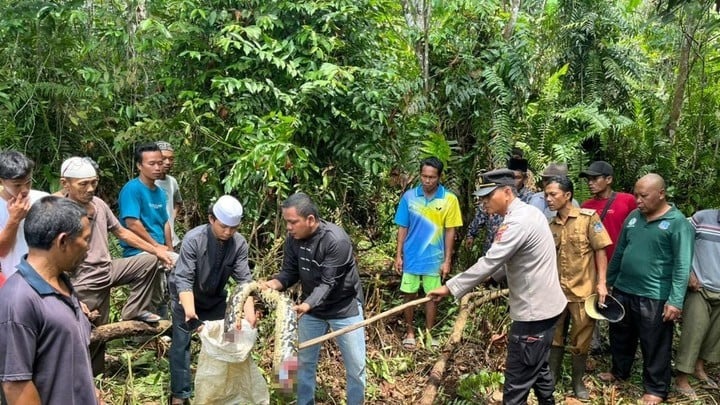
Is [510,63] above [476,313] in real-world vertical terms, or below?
above

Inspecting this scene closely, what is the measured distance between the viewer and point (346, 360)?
4.23 metres

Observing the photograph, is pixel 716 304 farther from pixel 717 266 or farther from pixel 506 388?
pixel 506 388

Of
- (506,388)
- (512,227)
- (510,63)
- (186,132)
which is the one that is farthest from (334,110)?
(506,388)

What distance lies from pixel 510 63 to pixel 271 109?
9.46ft

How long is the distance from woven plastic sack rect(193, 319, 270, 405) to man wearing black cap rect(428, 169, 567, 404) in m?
1.37

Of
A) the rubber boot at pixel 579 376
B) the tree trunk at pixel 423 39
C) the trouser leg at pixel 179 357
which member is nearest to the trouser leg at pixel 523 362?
the rubber boot at pixel 579 376

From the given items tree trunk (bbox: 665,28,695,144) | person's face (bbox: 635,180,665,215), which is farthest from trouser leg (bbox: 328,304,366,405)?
tree trunk (bbox: 665,28,695,144)

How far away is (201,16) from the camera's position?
587 centimetres

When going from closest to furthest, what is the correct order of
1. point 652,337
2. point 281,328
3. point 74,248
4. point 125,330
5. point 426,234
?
point 74,248 → point 281,328 → point 125,330 → point 652,337 → point 426,234

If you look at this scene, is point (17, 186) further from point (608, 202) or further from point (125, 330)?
point (608, 202)

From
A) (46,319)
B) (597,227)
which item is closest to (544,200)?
(597,227)

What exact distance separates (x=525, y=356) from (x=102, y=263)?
3241 mm

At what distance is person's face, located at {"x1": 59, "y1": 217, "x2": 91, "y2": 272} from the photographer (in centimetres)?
229

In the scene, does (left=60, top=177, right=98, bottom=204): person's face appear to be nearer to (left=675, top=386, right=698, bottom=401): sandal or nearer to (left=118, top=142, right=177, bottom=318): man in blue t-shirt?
(left=118, top=142, right=177, bottom=318): man in blue t-shirt
